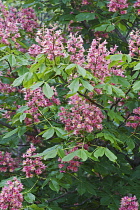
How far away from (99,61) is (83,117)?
1.87ft

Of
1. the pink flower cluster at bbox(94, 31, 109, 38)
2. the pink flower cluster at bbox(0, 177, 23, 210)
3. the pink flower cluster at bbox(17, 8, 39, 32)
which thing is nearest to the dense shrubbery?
the pink flower cluster at bbox(0, 177, 23, 210)

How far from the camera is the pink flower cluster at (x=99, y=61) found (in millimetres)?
2920

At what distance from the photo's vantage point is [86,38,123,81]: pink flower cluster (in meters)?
2.92

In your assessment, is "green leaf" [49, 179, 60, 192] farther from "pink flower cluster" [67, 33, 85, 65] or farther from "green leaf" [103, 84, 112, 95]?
"pink flower cluster" [67, 33, 85, 65]

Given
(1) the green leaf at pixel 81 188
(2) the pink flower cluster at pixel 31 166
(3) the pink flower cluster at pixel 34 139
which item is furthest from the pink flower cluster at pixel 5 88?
(1) the green leaf at pixel 81 188

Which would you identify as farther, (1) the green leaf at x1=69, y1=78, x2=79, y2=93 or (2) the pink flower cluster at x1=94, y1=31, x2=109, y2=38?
(2) the pink flower cluster at x1=94, y1=31, x2=109, y2=38

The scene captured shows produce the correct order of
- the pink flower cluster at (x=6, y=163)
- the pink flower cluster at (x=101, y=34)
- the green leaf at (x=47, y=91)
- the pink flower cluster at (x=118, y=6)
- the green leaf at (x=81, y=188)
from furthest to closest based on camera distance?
the pink flower cluster at (x=101, y=34)
the pink flower cluster at (x=118, y=6)
the pink flower cluster at (x=6, y=163)
the green leaf at (x=81, y=188)
the green leaf at (x=47, y=91)

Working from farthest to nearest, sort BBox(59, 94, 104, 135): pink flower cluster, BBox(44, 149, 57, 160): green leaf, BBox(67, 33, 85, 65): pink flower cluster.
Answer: BBox(59, 94, 104, 135): pink flower cluster
BBox(67, 33, 85, 65): pink flower cluster
BBox(44, 149, 57, 160): green leaf

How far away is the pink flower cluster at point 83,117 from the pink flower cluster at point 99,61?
310 millimetres

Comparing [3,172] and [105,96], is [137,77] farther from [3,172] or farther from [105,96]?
[3,172]

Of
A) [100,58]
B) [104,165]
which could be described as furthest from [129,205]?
[100,58]

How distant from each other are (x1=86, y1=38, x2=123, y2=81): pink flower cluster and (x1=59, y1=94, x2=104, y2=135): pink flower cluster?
1.02ft

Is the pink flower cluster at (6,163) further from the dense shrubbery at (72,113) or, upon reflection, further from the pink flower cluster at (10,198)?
the pink flower cluster at (10,198)

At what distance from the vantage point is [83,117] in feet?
10.1
